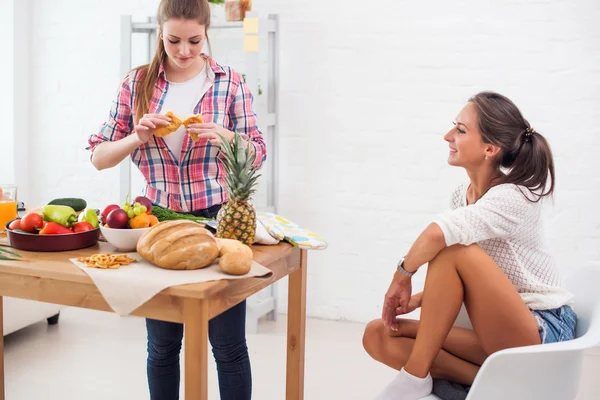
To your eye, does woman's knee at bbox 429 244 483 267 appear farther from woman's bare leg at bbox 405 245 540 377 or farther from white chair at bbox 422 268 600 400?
white chair at bbox 422 268 600 400

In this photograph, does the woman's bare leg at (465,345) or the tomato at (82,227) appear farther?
the woman's bare leg at (465,345)

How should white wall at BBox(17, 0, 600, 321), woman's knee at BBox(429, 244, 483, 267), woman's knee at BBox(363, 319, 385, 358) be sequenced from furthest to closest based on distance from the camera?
white wall at BBox(17, 0, 600, 321) → woman's knee at BBox(363, 319, 385, 358) → woman's knee at BBox(429, 244, 483, 267)

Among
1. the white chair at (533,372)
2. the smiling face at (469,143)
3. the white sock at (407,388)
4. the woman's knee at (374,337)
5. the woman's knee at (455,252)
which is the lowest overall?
the white sock at (407,388)

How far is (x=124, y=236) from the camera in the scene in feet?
6.20

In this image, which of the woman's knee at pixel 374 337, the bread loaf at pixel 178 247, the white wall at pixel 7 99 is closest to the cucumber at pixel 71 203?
the bread loaf at pixel 178 247

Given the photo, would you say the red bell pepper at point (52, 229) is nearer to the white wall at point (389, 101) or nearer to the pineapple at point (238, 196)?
the pineapple at point (238, 196)

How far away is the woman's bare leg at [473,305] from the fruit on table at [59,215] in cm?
100

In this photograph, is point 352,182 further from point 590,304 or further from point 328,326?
point 590,304

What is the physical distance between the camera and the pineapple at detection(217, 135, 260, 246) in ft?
6.37

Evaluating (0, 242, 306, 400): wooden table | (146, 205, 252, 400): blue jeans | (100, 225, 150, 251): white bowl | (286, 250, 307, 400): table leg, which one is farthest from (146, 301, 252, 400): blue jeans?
(100, 225, 150, 251): white bowl

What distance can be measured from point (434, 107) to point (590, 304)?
190 cm

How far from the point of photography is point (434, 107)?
386 cm

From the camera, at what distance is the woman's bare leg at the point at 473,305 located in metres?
1.97

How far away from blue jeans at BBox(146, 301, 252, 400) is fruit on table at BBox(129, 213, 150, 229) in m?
0.39
